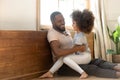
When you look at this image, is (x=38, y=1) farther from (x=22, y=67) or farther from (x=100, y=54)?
(x=100, y=54)

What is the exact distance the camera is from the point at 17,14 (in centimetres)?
291

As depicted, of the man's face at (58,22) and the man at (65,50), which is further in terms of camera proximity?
the man's face at (58,22)

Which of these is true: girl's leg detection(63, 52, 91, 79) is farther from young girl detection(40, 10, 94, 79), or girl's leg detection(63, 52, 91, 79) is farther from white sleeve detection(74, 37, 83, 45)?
white sleeve detection(74, 37, 83, 45)

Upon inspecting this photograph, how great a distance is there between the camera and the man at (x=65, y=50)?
2.88m

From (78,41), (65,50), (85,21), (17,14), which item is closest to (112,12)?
(85,21)

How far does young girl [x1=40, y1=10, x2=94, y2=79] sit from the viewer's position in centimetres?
291

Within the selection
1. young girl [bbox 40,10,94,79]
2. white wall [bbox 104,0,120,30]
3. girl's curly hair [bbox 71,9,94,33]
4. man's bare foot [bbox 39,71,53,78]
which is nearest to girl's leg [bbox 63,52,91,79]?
young girl [bbox 40,10,94,79]

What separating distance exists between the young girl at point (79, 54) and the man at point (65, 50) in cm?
7

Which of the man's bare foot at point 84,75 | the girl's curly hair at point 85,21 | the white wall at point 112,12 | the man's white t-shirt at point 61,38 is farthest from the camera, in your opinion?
the white wall at point 112,12

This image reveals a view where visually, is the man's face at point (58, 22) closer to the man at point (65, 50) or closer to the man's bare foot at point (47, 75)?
the man at point (65, 50)

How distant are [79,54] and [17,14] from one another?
3.00ft

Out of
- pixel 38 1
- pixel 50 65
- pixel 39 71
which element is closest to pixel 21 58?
pixel 39 71

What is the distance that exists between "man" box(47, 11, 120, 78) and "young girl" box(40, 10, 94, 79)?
7 cm

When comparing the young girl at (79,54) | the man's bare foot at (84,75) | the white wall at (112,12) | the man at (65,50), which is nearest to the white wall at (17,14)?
the man at (65,50)
